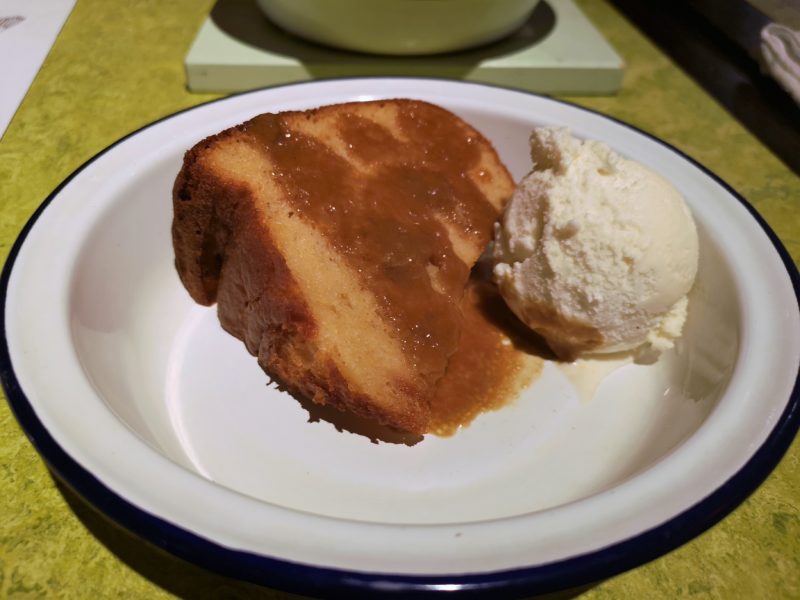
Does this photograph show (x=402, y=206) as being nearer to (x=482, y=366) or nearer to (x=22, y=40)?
(x=482, y=366)

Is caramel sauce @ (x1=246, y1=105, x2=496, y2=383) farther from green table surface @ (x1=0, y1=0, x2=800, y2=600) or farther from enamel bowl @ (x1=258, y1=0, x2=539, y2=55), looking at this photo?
enamel bowl @ (x1=258, y1=0, x2=539, y2=55)

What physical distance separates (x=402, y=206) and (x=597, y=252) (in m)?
0.38

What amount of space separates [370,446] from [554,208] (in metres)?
0.57

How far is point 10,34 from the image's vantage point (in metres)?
2.24

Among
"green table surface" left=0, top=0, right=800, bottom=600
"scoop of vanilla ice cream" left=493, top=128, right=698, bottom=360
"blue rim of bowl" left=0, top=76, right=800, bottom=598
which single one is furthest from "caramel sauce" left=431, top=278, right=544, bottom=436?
"blue rim of bowl" left=0, top=76, right=800, bottom=598

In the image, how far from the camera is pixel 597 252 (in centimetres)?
122

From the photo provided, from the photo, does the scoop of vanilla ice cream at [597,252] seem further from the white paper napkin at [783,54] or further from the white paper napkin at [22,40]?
the white paper napkin at [22,40]

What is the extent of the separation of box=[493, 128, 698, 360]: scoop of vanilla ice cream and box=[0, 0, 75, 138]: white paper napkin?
4.93ft

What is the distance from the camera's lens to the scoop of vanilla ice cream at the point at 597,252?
3.99 ft

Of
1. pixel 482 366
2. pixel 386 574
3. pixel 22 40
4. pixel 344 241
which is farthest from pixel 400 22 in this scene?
pixel 386 574

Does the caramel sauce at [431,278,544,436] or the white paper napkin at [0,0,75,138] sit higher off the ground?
the white paper napkin at [0,0,75,138]

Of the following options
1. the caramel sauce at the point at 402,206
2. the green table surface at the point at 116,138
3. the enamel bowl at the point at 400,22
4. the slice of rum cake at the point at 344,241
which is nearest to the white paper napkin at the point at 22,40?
the green table surface at the point at 116,138

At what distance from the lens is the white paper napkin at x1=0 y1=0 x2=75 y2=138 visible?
197 cm

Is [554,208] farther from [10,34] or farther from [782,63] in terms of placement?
[10,34]
